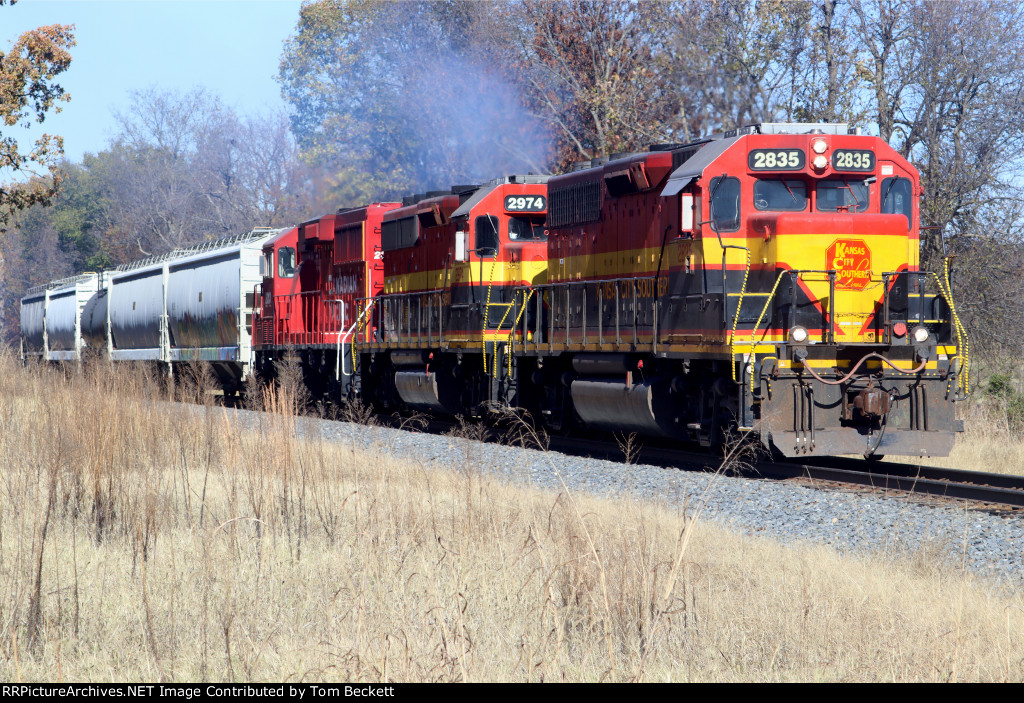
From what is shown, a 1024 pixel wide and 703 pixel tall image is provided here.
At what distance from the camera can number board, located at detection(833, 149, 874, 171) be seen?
11.8 m

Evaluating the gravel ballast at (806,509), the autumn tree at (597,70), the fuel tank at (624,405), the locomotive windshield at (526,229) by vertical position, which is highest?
the autumn tree at (597,70)

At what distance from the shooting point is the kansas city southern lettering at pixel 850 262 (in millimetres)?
11445

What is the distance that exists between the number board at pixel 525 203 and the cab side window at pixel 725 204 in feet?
16.4

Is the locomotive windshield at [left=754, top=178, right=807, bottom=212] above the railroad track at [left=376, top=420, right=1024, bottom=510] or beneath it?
above

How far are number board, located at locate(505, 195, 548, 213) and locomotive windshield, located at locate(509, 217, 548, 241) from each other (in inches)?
5.7

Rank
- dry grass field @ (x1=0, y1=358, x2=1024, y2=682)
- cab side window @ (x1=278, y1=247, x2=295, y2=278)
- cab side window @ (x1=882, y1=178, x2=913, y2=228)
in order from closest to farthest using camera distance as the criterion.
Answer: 1. dry grass field @ (x1=0, y1=358, x2=1024, y2=682)
2. cab side window @ (x1=882, y1=178, x2=913, y2=228)
3. cab side window @ (x1=278, y1=247, x2=295, y2=278)

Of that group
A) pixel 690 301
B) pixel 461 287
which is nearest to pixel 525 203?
pixel 461 287

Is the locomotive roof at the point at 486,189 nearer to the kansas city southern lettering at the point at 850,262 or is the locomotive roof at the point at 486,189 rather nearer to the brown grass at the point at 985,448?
the kansas city southern lettering at the point at 850,262

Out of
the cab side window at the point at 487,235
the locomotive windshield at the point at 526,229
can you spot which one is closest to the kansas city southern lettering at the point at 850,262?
the locomotive windshield at the point at 526,229

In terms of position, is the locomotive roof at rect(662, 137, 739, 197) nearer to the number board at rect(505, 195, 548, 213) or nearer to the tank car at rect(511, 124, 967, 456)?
the tank car at rect(511, 124, 967, 456)

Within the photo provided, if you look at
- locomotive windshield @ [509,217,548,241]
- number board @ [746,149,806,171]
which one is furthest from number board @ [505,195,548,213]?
number board @ [746,149,806,171]

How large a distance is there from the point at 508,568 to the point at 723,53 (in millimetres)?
21945

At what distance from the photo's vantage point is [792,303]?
1134cm
